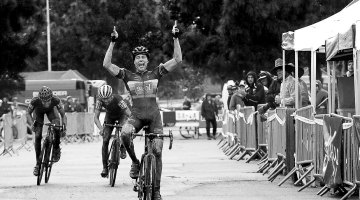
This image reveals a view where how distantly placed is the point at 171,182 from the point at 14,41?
35665mm

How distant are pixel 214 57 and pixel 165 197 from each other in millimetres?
30078

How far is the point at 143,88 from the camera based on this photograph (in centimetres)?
1408

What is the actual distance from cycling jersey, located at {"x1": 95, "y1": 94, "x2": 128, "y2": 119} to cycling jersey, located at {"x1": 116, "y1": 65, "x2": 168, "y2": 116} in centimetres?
420

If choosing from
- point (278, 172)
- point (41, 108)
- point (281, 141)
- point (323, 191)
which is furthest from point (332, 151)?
point (41, 108)

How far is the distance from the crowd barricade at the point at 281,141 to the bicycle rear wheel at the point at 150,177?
15.2 ft

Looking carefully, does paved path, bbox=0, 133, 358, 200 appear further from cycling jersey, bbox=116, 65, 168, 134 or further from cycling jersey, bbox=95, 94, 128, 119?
cycling jersey, bbox=116, 65, 168, 134

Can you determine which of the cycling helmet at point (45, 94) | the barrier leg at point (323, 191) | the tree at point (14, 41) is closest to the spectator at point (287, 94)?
the cycling helmet at point (45, 94)

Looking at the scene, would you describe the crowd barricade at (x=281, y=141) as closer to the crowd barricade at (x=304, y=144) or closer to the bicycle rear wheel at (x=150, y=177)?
the crowd barricade at (x=304, y=144)

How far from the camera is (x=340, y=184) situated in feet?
46.8

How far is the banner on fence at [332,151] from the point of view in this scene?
1416 centimetres

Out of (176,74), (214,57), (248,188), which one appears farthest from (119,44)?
(248,188)

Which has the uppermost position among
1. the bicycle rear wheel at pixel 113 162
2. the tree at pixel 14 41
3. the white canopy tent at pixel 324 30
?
the tree at pixel 14 41

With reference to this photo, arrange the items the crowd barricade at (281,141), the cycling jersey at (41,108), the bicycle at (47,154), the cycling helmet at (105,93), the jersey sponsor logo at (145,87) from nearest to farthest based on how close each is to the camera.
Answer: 1. the jersey sponsor logo at (145,87)
2. the crowd barricade at (281,141)
3. the cycling helmet at (105,93)
4. the bicycle at (47,154)
5. the cycling jersey at (41,108)

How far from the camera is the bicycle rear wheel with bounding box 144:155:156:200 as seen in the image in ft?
43.0
